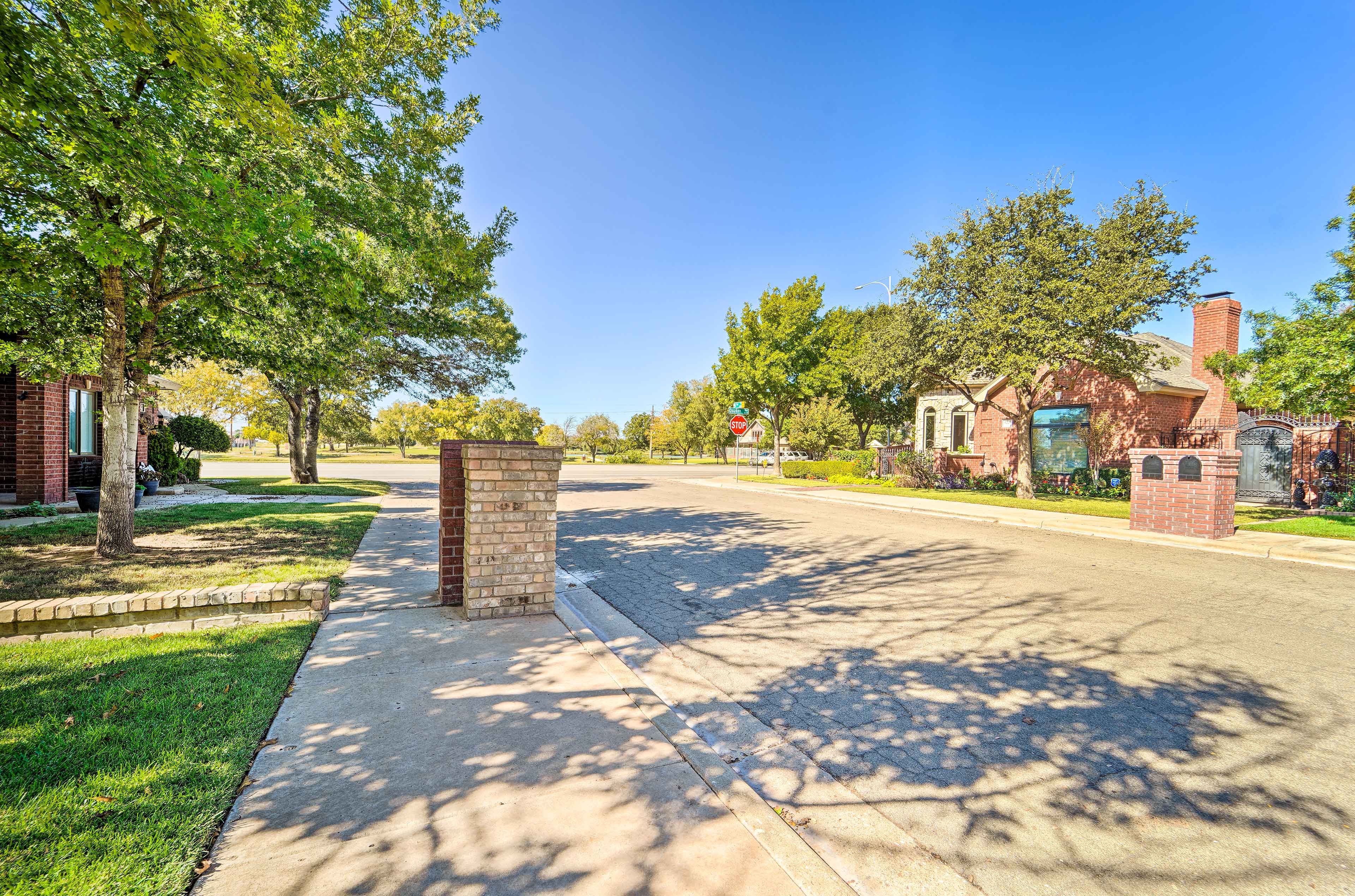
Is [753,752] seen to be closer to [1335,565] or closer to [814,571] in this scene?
[814,571]

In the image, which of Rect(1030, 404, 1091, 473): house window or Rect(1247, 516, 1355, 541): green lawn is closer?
Rect(1247, 516, 1355, 541): green lawn

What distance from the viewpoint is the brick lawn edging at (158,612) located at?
4.17 meters

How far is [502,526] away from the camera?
4809 millimetres

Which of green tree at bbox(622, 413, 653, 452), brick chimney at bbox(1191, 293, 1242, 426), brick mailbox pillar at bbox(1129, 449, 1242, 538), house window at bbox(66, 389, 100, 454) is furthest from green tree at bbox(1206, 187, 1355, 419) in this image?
green tree at bbox(622, 413, 653, 452)

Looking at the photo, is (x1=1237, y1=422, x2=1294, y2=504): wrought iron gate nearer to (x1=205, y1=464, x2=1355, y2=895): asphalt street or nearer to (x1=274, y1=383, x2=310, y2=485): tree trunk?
(x1=205, y1=464, x2=1355, y2=895): asphalt street

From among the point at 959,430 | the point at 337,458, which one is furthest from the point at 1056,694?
the point at 337,458

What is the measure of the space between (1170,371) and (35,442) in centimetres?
3389

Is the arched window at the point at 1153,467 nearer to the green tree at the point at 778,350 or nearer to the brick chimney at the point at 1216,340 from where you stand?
the brick chimney at the point at 1216,340

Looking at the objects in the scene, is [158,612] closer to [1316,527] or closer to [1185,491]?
[1185,491]

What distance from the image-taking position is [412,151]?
806 cm

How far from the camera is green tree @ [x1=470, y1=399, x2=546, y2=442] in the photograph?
48.5 m

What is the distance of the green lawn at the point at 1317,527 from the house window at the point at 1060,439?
819cm

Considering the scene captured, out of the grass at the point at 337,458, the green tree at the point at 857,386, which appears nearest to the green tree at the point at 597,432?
the grass at the point at 337,458

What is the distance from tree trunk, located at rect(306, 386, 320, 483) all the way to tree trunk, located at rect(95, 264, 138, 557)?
12.9m
